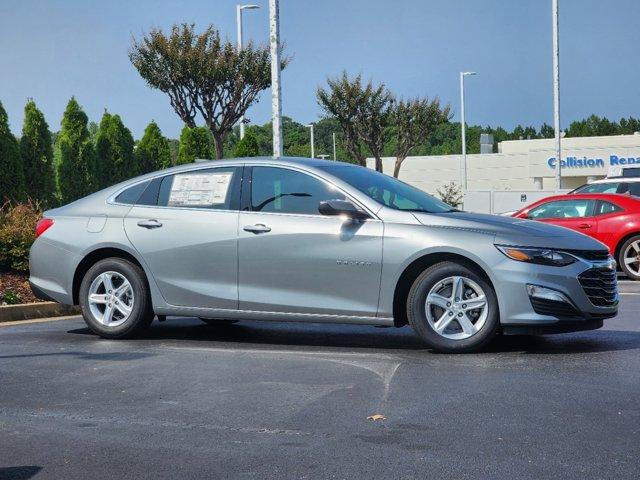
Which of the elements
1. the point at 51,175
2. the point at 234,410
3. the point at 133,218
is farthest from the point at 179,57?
the point at 234,410

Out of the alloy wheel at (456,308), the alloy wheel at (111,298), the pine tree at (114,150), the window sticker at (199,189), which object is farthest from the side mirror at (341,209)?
the pine tree at (114,150)

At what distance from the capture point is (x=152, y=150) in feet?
103

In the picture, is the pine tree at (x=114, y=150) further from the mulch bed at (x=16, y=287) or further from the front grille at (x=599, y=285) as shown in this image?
the front grille at (x=599, y=285)

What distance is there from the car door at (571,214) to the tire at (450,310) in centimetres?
913

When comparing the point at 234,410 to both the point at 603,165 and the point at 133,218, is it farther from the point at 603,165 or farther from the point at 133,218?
the point at 603,165

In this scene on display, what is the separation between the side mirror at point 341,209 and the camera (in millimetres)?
8461

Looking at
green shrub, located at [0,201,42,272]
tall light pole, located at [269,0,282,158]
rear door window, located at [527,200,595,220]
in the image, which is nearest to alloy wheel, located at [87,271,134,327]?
green shrub, located at [0,201,42,272]

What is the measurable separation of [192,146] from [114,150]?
5162 mm

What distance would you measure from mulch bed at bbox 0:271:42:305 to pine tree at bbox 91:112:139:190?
13.6 meters

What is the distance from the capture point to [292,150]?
10338cm

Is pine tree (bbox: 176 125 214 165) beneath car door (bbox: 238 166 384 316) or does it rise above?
above

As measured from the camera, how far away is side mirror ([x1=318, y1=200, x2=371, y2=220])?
27.8 ft

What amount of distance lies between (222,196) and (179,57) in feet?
109

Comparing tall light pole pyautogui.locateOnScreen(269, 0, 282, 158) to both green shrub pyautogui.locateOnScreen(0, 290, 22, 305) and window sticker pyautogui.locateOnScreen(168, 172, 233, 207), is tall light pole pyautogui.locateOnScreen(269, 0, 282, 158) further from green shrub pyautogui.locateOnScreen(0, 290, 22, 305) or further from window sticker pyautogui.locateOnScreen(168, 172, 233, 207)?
window sticker pyautogui.locateOnScreen(168, 172, 233, 207)
